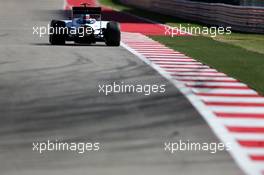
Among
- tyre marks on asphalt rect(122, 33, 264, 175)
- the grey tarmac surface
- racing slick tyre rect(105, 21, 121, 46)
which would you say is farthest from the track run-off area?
racing slick tyre rect(105, 21, 121, 46)

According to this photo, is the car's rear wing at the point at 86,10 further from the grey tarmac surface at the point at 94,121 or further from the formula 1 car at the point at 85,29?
the grey tarmac surface at the point at 94,121

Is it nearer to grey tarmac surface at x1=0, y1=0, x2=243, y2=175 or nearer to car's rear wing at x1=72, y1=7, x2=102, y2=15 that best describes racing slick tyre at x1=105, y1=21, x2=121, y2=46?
car's rear wing at x1=72, y1=7, x2=102, y2=15

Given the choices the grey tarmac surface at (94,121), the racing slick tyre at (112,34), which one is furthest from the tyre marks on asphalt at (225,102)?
the racing slick tyre at (112,34)

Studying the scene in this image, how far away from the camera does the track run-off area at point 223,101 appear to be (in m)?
7.92

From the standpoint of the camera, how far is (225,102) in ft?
35.4

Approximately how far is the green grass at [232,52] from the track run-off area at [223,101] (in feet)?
1.22

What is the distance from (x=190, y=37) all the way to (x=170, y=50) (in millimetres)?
6488

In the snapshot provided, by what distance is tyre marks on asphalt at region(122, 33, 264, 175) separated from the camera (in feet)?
26.0

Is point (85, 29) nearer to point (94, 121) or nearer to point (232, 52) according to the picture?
point (232, 52)

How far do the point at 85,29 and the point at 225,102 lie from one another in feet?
30.3

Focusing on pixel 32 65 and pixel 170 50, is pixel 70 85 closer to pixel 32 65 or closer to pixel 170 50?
pixel 32 65

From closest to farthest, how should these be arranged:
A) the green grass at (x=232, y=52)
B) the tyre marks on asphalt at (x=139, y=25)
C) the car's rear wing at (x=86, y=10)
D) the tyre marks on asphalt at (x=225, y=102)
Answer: the tyre marks on asphalt at (x=225, y=102) < the green grass at (x=232, y=52) < the car's rear wing at (x=86, y=10) < the tyre marks on asphalt at (x=139, y=25)

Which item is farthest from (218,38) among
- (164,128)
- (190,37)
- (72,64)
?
(164,128)

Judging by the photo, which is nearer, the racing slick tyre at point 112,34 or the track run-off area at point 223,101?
the track run-off area at point 223,101
